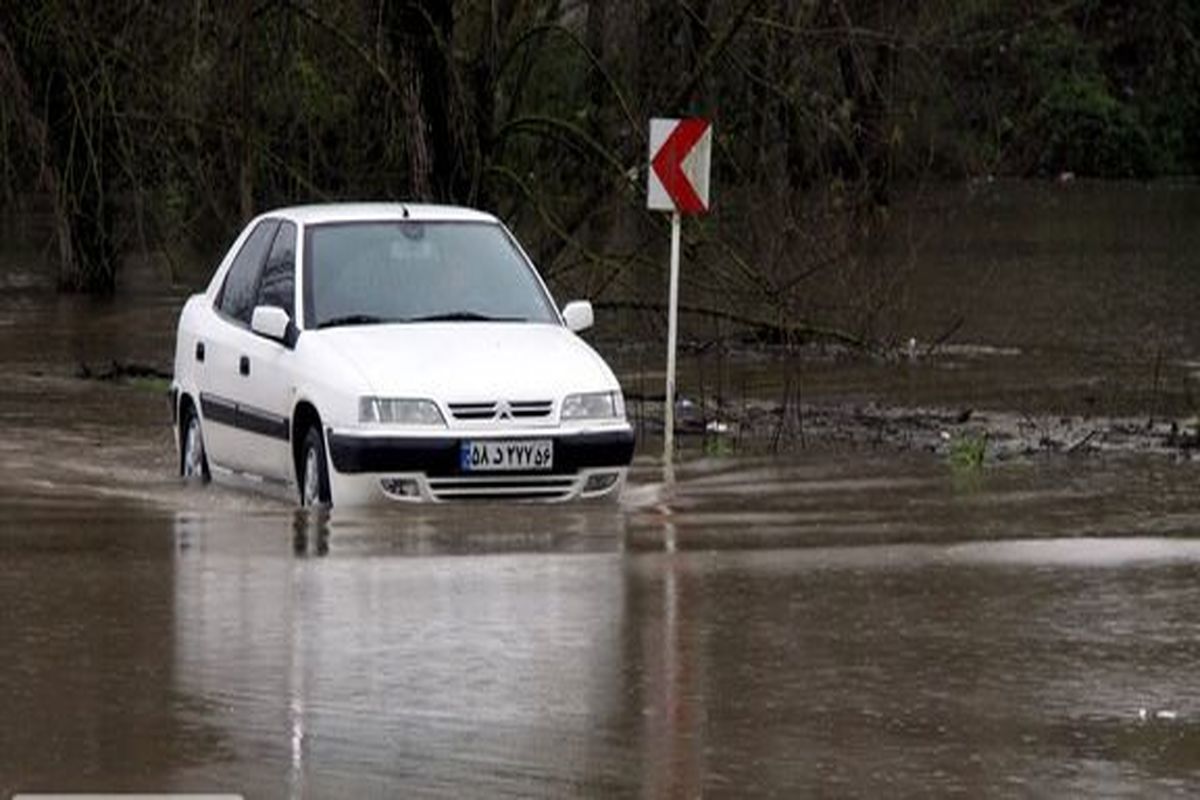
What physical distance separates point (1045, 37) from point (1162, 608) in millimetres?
67701

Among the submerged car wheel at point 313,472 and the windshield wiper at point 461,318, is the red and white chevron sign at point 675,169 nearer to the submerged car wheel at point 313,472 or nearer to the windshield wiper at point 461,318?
the windshield wiper at point 461,318

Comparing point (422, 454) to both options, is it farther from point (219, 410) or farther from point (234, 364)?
point (219, 410)

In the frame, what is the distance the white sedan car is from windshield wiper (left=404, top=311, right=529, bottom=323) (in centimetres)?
2

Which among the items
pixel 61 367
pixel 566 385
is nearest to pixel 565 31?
pixel 61 367

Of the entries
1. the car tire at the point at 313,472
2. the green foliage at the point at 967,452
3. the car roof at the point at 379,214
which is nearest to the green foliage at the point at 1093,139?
the green foliage at the point at 967,452

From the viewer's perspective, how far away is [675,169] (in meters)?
19.1

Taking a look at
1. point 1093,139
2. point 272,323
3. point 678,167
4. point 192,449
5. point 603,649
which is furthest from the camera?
point 1093,139

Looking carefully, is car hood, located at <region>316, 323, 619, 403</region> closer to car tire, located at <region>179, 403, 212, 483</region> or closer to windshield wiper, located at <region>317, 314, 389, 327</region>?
windshield wiper, located at <region>317, 314, 389, 327</region>

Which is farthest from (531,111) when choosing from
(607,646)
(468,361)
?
(607,646)

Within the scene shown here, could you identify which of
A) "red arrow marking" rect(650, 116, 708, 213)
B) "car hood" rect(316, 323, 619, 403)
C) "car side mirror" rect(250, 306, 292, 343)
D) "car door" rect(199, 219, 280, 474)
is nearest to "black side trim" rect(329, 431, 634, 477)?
"car hood" rect(316, 323, 619, 403)

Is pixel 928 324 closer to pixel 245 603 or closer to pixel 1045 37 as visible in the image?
pixel 245 603

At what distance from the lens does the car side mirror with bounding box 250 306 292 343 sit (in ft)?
52.2

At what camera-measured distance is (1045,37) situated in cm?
7875

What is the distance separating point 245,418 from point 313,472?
39.7 inches
